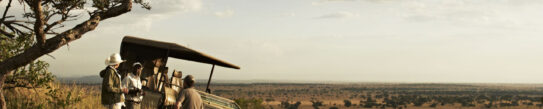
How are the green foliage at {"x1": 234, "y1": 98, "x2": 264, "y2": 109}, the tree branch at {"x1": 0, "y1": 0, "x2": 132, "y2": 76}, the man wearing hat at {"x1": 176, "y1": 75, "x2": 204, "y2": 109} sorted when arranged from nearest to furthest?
the man wearing hat at {"x1": 176, "y1": 75, "x2": 204, "y2": 109}, the tree branch at {"x1": 0, "y1": 0, "x2": 132, "y2": 76}, the green foliage at {"x1": 234, "y1": 98, "x2": 264, "y2": 109}

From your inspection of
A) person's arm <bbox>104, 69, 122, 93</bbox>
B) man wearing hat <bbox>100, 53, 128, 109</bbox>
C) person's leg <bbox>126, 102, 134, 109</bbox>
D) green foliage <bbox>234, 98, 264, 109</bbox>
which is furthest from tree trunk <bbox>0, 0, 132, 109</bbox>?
green foliage <bbox>234, 98, 264, 109</bbox>

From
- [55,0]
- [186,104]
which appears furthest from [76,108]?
[186,104]

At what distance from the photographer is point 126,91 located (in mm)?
9727

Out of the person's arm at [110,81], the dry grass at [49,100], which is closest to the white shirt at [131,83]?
the person's arm at [110,81]

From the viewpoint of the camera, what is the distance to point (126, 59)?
1380 cm

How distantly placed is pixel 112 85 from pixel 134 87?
98cm

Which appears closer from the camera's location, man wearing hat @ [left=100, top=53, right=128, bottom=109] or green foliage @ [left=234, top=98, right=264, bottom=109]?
man wearing hat @ [left=100, top=53, right=128, bottom=109]

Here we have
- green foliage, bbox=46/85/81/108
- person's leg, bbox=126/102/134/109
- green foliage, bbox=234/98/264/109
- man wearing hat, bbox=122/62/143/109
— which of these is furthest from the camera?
green foliage, bbox=234/98/264/109

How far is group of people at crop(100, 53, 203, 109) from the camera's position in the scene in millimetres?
8547

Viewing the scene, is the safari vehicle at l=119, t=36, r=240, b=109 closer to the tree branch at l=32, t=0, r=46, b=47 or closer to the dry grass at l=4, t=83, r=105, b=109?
the tree branch at l=32, t=0, r=46, b=47

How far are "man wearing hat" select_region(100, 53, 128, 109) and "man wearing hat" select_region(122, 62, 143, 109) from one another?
562 millimetres

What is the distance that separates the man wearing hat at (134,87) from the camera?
10211 millimetres

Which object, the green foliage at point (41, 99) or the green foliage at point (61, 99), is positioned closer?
the green foliage at point (61, 99)

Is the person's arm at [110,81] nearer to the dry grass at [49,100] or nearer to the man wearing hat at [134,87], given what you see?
the man wearing hat at [134,87]
